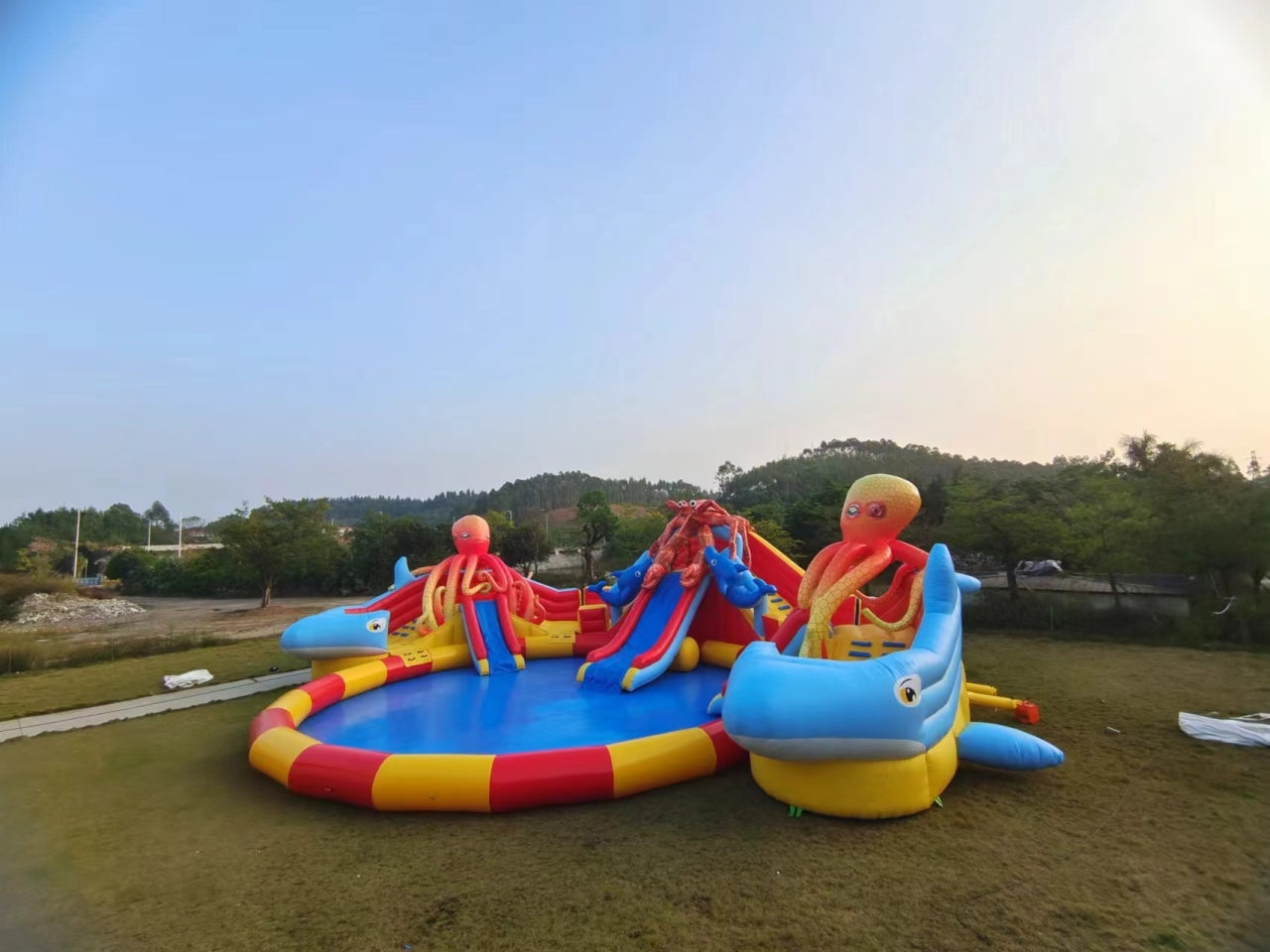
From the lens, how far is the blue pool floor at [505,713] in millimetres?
6090

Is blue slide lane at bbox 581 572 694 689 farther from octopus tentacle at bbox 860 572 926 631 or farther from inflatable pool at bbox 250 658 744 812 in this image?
octopus tentacle at bbox 860 572 926 631

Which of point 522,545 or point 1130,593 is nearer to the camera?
point 1130,593

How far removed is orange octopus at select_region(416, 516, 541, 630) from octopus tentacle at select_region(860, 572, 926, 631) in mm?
5733

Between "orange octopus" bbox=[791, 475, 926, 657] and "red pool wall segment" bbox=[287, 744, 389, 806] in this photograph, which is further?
"orange octopus" bbox=[791, 475, 926, 657]

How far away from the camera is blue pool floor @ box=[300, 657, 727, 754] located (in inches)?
240

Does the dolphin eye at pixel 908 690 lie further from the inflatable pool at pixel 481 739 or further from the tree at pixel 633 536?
the tree at pixel 633 536

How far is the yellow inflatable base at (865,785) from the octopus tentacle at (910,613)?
107 centimetres

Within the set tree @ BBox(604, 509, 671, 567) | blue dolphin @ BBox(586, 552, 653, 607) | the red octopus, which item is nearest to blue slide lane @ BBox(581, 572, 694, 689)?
the red octopus

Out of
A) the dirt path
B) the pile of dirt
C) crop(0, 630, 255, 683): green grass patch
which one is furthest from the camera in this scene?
the pile of dirt

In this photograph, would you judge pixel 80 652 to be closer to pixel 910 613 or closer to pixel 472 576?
pixel 472 576

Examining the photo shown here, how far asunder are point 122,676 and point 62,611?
618 inches

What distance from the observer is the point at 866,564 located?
5.55 m

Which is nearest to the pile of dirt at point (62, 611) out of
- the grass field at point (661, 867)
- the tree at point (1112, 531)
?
the grass field at point (661, 867)

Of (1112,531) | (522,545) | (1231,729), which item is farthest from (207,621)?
(1112,531)
